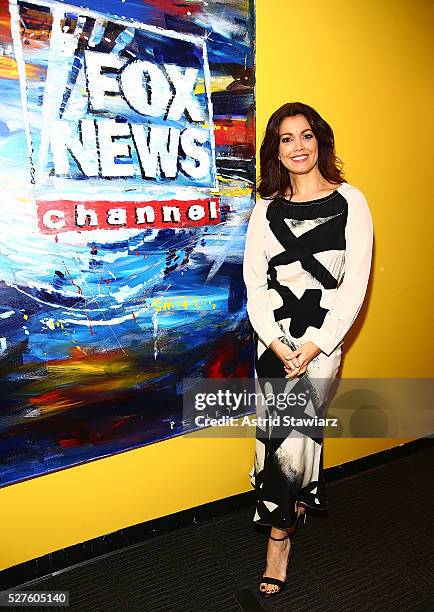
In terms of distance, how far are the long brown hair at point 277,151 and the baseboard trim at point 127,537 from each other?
4.88 ft

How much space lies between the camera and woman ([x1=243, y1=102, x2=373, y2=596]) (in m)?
1.78

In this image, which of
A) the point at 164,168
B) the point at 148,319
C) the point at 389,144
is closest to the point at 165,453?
the point at 148,319

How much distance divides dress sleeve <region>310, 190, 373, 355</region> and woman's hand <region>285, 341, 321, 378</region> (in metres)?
0.03

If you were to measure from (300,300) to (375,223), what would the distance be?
0.92 meters

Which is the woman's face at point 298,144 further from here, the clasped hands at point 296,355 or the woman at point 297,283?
the clasped hands at point 296,355

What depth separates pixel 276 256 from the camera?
1856 millimetres

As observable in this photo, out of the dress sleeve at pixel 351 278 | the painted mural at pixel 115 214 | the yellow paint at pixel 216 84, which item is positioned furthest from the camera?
the yellow paint at pixel 216 84

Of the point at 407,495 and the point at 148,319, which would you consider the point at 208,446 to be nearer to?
the point at 148,319

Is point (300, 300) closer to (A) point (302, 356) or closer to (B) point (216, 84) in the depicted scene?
(A) point (302, 356)

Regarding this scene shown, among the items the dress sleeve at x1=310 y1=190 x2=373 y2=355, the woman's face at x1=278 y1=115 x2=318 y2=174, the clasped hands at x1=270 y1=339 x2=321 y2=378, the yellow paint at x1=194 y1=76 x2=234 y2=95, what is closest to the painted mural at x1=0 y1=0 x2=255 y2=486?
the yellow paint at x1=194 y1=76 x2=234 y2=95

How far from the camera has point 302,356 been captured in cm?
179

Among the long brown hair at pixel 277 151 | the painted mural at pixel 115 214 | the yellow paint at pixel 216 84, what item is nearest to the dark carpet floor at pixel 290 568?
the painted mural at pixel 115 214

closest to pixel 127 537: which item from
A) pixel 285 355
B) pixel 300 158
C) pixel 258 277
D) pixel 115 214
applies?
pixel 285 355

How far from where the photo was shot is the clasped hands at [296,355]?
5.89 feet
